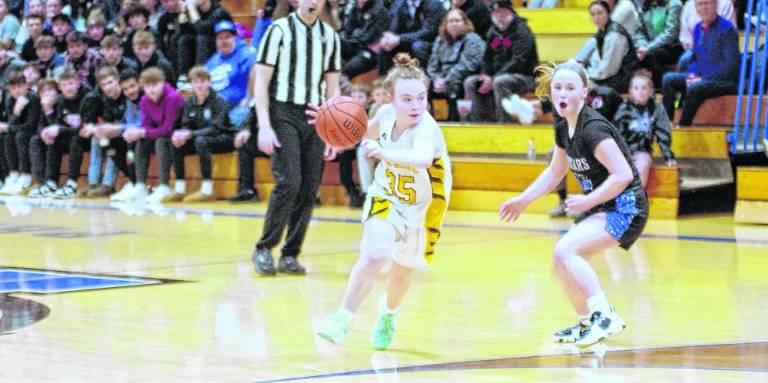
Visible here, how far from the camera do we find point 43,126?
573 inches

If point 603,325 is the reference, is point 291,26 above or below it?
above

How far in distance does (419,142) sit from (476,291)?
1802mm

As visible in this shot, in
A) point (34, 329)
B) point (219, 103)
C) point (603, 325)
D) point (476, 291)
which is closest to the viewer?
point (603, 325)

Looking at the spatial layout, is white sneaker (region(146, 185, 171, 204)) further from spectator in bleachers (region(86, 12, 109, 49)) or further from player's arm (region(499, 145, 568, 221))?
player's arm (region(499, 145, 568, 221))

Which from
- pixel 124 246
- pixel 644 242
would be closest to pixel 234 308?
pixel 124 246

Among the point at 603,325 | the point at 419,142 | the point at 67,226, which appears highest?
the point at 419,142

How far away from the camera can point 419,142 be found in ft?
17.4

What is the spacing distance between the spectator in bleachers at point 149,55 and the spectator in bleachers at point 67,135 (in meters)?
0.74

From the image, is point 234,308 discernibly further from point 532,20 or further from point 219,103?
point 532,20

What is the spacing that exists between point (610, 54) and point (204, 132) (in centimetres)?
411

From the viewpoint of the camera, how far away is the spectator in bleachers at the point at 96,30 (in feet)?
50.4

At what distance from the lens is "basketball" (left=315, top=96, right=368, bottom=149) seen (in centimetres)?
566

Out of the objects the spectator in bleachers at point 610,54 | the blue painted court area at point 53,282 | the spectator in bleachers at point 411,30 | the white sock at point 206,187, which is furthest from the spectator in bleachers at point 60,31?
the blue painted court area at point 53,282

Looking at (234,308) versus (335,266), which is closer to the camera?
(234,308)
